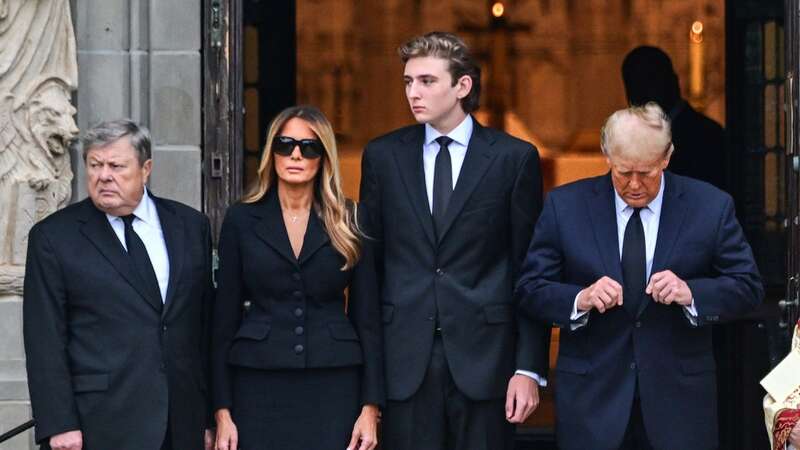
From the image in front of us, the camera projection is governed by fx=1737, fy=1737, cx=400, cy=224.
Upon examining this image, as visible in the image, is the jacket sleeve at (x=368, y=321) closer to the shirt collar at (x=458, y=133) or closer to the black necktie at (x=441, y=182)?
the black necktie at (x=441, y=182)

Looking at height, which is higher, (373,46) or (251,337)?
(373,46)

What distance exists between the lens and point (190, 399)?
6.82 meters

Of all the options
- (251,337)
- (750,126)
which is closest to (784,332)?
(750,126)

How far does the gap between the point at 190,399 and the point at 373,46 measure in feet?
24.5

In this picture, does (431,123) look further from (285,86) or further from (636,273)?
(285,86)

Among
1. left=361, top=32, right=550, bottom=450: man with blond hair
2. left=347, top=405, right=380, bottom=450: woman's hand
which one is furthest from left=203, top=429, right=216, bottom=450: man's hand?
left=361, top=32, right=550, bottom=450: man with blond hair

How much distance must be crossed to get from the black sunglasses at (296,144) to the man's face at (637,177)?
46.0 inches

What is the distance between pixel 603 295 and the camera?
6.49m

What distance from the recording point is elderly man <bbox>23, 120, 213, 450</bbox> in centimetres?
657

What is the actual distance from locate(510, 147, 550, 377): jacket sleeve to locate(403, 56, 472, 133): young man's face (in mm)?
408

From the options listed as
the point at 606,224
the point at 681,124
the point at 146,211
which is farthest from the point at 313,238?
the point at 681,124

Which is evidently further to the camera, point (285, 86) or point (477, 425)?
point (285, 86)

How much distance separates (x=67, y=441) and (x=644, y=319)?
7.40 feet

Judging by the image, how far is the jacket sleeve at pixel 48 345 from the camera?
652cm
